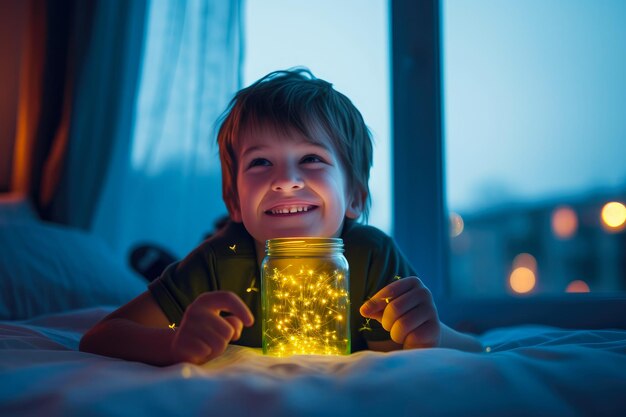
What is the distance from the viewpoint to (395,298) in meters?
0.80

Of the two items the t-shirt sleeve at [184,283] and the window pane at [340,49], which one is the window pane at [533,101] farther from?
the t-shirt sleeve at [184,283]

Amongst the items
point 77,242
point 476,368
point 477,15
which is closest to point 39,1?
point 77,242

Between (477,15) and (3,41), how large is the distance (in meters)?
2.31

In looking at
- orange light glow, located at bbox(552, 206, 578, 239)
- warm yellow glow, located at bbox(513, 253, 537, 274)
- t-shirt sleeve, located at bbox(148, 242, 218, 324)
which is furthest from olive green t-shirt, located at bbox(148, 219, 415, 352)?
warm yellow glow, located at bbox(513, 253, 537, 274)

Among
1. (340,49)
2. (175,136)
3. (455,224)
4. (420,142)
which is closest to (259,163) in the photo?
(340,49)

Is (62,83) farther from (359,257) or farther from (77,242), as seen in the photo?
(359,257)

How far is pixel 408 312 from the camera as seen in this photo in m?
0.80

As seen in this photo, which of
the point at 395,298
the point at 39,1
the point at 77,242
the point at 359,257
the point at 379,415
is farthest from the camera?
the point at 39,1

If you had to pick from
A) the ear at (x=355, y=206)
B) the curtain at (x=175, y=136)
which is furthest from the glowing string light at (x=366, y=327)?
the curtain at (x=175, y=136)

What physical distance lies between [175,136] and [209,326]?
1.77 metres

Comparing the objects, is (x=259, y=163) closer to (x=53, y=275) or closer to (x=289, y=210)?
(x=289, y=210)

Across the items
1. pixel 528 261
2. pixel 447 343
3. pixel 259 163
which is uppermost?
pixel 259 163

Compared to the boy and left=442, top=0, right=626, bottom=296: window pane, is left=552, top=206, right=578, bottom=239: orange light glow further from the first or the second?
the boy

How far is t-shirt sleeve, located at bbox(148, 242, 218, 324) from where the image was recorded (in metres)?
0.96
